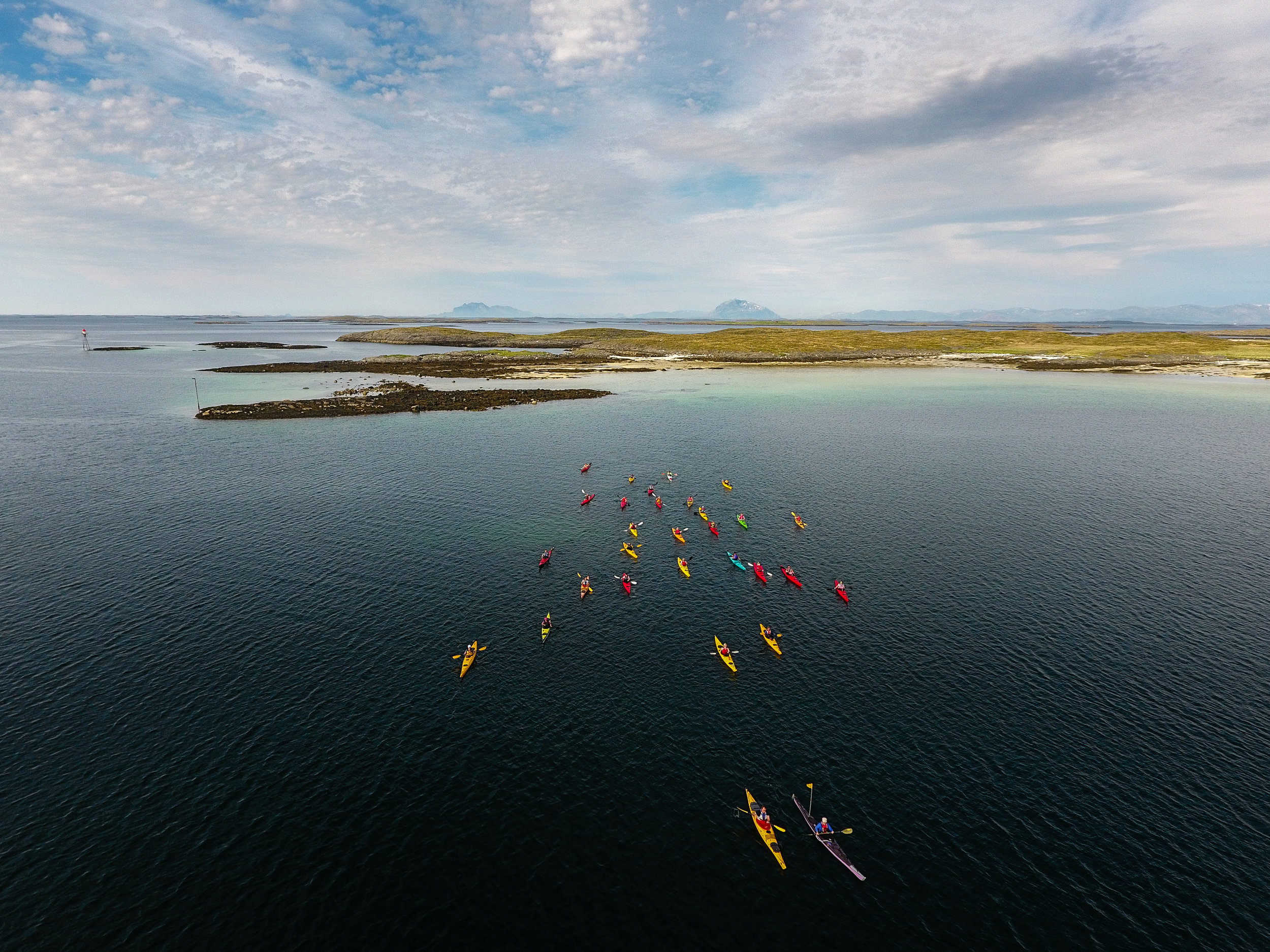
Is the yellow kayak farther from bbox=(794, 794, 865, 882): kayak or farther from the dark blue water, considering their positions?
bbox=(794, 794, 865, 882): kayak

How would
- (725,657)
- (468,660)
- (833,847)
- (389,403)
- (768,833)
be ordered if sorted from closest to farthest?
(833,847), (768,833), (468,660), (725,657), (389,403)

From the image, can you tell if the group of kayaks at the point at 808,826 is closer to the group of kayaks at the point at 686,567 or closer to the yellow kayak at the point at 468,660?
the group of kayaks at the point at 686,567

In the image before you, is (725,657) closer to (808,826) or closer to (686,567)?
(808,826)

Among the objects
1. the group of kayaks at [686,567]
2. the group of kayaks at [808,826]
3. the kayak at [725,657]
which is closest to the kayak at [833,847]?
the group of kayaks at [808,826]

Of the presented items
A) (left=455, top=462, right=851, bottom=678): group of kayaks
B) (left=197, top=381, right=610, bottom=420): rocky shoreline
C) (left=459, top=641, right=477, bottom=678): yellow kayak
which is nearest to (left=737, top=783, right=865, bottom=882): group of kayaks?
(left=455, top=462, right=851, bottom=678): group of kayaks

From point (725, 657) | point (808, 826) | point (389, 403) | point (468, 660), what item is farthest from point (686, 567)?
point (389, 403)

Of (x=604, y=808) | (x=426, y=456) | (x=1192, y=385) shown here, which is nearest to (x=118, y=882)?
(x=604, y=808)
